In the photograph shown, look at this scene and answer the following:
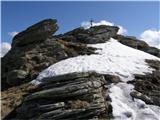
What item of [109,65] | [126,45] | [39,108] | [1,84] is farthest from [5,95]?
[126,45]

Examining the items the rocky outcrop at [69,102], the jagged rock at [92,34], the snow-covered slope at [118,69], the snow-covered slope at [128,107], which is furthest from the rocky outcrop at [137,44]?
the rocky outcrop at [69,102]

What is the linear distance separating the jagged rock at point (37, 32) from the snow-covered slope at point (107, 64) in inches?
266

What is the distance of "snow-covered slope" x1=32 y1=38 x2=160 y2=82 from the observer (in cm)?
3002

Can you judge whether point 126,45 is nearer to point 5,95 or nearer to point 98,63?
point 98,63

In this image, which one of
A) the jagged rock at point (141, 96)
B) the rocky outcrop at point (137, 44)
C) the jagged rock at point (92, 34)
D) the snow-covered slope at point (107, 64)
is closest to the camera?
the jagged rock at point (141, 96)

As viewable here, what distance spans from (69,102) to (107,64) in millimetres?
10668

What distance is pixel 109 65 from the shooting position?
3180 cm

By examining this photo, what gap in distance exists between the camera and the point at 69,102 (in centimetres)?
2245

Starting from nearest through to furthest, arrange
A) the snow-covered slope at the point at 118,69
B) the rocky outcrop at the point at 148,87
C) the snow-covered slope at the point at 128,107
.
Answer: the snow-covered slope at the point at 128,107 < the snow-covered slope at the point at 118,69 < the rocky outcrop at the point at 148,87

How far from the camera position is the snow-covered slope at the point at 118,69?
74.7ft

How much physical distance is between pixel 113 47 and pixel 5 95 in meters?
16.2

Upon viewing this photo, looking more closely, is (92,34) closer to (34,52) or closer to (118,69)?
(34,52)

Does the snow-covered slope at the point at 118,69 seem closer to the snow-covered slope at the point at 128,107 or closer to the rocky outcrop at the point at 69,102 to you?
the snow-covered slope at the point at 128,107

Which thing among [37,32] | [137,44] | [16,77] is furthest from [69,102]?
[137,44]
